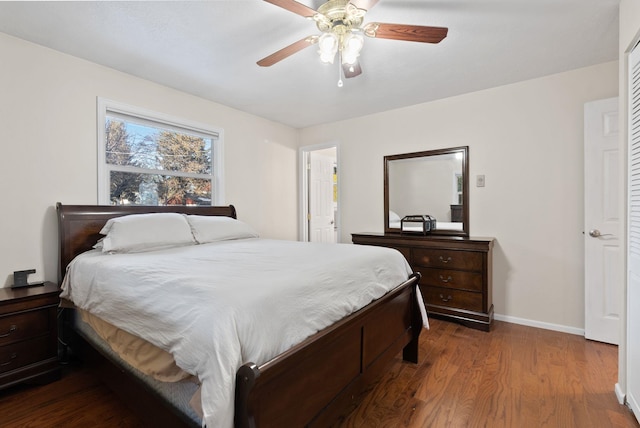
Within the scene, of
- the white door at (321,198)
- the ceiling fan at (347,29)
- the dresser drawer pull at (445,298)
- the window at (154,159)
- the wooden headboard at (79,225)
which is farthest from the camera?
the white door at (321,198)

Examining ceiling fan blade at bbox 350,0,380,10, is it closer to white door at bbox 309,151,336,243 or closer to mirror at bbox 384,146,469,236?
mirror at bbox 384,146,469,236

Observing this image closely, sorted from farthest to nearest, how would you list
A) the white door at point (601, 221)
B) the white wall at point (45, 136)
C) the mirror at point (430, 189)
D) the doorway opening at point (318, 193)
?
the doorway opening at point (318, 193)
the mirror at point (430, 189)
the white door at point (601, 221)
the white wall at point (45, 136)

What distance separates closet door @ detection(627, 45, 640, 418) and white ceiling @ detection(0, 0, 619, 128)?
0.67 m

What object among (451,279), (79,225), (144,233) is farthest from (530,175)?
(79,225)

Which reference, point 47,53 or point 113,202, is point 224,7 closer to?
point 47,53

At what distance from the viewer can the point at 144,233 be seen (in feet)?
8.00

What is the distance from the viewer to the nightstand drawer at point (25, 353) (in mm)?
1908

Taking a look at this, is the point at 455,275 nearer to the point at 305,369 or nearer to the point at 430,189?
the point at 430,189

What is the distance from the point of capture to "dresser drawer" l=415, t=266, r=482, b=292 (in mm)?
2961

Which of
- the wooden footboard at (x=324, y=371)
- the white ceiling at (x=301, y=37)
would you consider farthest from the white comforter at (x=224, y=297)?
the white ceiling at (x=301, y=37)

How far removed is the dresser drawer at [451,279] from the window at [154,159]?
251 cm

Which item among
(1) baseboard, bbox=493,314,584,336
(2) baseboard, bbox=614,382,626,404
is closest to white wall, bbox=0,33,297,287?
(2) baseboard, bbox=614,382,626,404

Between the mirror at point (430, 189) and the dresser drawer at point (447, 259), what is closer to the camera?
the dresser drawer at point (447, 259)

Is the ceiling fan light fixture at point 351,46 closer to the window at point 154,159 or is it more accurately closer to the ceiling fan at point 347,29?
the ceiling fan at point 347,29
